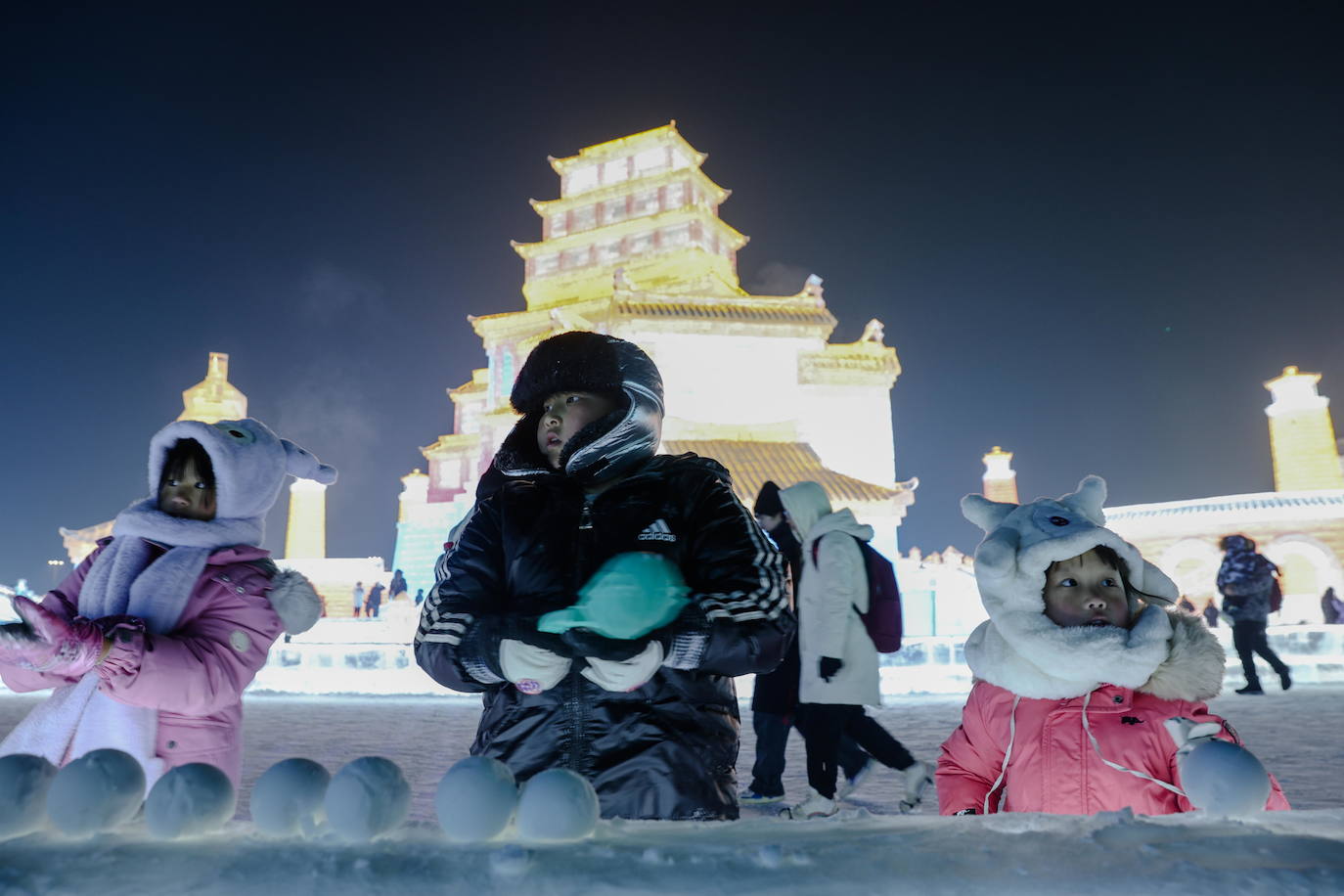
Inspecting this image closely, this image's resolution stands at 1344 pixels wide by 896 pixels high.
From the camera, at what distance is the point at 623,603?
1.44 meters

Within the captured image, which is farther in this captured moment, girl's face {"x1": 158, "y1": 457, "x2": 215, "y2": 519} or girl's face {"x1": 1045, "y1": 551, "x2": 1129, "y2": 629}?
girl's face {"x1": 158, "y1": 457, "x2": 215, "y2": 519}

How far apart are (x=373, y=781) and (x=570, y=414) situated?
105 centimetres

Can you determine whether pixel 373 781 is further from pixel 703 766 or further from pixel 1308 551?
pixel 1308 551

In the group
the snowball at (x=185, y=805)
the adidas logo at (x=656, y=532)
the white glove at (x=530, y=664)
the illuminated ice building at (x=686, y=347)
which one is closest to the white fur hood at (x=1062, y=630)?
the adidas logo at (x=656, y=532)

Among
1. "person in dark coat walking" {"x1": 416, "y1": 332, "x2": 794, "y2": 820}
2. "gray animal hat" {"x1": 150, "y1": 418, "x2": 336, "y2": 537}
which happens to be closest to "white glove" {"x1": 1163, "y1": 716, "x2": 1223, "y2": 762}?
"person in dark coat walking" {"x1": 416, "y1": 332, "x2": 794, "y2": 820}

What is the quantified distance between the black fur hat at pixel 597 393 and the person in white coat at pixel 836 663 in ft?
7.65

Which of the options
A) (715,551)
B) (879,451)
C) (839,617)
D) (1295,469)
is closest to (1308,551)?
(1295,469)

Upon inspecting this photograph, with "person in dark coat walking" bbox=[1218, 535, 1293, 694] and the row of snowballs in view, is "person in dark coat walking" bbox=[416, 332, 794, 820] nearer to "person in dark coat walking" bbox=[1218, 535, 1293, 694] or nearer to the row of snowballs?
the row of snowballs

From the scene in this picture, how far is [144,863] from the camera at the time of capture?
0.79 metres

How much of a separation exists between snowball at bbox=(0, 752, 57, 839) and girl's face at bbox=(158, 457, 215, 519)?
1.44 meters

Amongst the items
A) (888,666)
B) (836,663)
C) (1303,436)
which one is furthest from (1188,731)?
(1303,436)

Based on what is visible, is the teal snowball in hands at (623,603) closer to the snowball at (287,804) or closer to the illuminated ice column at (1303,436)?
the snowball at (287,804)

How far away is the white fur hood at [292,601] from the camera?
2.19m

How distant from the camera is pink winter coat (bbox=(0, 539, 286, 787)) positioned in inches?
75.2
